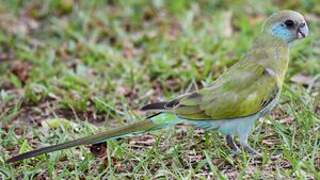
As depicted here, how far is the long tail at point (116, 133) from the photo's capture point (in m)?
4.32

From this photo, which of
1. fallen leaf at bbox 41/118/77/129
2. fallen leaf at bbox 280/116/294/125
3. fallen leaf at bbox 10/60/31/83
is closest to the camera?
fallen leaf at bbox 280/116/294/125

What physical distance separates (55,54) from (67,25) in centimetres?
59

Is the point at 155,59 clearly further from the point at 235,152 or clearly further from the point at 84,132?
the point at 235,152

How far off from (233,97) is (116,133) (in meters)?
0.67

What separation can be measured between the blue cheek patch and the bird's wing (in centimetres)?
25

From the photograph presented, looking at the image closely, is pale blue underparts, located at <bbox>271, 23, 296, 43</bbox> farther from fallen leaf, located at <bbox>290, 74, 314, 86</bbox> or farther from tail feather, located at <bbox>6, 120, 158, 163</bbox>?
fallen leaf, located at <bbox>290, 74, 314, 86</bbox>

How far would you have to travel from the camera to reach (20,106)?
5.97 meters

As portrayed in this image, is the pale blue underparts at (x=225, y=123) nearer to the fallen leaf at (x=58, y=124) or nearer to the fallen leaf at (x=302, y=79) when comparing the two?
the fallen leaf at (x=58, y=124)

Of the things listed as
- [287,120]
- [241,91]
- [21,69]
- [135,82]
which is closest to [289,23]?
[241,91]

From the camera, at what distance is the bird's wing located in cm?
453

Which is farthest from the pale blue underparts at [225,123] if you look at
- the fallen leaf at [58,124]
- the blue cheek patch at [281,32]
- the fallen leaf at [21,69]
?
the fallen leaf at [21,69]

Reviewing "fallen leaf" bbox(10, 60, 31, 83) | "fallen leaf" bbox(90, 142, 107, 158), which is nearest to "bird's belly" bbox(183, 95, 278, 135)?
"fallen leaf" bbox(90, 142, 107, 158)

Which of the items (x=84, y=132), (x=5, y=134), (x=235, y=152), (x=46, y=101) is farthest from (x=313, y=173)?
(x=46, y=101)

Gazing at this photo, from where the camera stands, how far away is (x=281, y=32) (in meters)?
4.80
